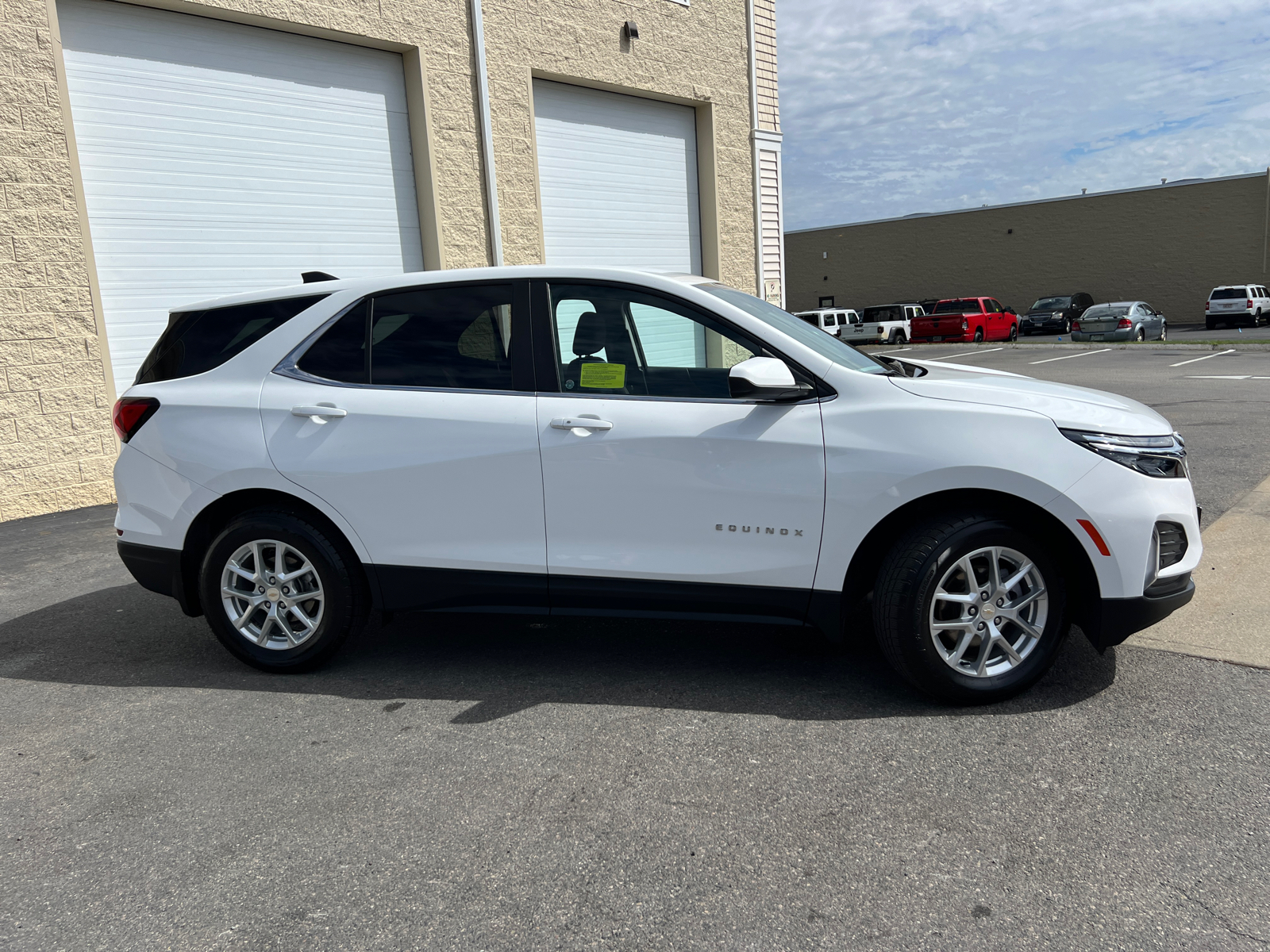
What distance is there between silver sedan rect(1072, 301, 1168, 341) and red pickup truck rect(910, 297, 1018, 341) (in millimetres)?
4816

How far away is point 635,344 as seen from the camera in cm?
400

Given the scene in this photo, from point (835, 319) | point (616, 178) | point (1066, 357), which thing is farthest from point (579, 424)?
point (835, 319)

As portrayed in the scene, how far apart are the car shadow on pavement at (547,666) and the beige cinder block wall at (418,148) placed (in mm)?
3461

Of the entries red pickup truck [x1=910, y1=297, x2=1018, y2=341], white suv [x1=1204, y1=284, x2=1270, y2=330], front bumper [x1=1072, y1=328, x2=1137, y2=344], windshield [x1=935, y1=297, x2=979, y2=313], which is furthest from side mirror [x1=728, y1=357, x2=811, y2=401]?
white suv [x1=1204, y1=284, x2=1270, y2=330]

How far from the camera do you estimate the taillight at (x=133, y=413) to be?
4.36 metres

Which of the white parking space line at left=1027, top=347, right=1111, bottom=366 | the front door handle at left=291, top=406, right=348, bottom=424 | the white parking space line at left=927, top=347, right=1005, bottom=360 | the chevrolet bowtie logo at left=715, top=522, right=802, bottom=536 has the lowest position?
the white parking space line at left=927, top=347, right=1005, bottom=360

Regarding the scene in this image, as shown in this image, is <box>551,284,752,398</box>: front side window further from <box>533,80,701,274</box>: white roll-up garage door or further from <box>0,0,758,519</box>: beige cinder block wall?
<box>533,80,701,274</box>: white roll-up garage door

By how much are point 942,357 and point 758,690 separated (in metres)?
25.4

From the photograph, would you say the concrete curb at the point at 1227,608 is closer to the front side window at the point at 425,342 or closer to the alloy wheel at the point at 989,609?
the alloy wheel at the point at 989,609

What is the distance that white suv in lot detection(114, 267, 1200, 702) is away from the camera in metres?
3.58

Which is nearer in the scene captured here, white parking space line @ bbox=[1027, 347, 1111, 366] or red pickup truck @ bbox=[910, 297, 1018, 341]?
white parking space line @ bbox=[1027, 347, 1111, 366]

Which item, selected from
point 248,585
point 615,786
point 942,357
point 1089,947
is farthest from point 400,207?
point 942,357

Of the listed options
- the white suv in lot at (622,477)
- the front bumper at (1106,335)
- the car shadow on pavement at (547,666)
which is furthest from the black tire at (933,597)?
the front bumper at (1106,335)

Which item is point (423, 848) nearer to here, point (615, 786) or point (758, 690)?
point (615, 786)
